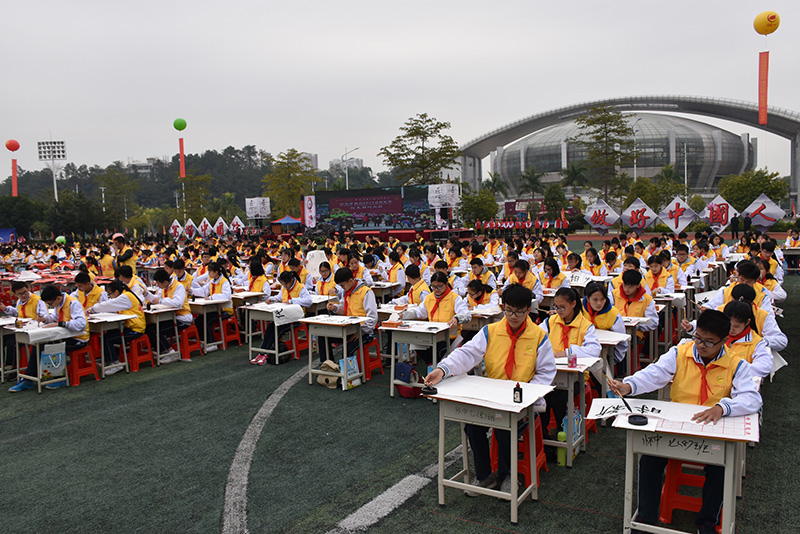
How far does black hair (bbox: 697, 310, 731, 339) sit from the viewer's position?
3.62 m

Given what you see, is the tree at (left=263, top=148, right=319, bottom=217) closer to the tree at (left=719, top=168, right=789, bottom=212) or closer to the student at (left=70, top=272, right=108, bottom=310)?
the tree at (left=719, top=168, right=789, bottom=212)

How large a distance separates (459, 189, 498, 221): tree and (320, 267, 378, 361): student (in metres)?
41.7

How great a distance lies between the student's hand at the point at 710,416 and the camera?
3.36 metres

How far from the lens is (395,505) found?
427cm

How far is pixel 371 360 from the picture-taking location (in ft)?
26.3

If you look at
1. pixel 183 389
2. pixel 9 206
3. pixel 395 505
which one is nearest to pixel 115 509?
pixel 395 505

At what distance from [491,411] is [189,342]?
6.98m

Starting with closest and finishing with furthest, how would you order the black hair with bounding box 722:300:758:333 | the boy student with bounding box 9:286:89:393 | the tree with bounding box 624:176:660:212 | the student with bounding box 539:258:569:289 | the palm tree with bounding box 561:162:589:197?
the black hair with bounding box 722:300:758:333, the boy student with bounding box 9:286:89:393, the student with bounding box 539:258:569:289, the tree with bounding box 624:176:660:212, the palm tree with bounding box 561:162:589:197

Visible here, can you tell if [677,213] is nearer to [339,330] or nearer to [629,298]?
[629,298]

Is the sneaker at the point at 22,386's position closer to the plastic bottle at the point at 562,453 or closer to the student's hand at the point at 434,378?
the student's hand at the point at 434,378

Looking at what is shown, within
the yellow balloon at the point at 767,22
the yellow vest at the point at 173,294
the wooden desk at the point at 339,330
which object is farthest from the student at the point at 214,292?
the yellow balloon at the point at 767,22

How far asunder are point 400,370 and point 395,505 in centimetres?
261

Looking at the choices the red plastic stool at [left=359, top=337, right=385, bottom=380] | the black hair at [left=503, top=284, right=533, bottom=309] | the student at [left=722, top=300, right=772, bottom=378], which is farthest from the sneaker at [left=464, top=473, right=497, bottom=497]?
the red plastic stool at [left=359, top=337, right=385, bottom=380]

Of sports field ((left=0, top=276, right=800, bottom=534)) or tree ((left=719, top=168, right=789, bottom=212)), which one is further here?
tree ((left=719, top=168, right=789, bottom=212))
